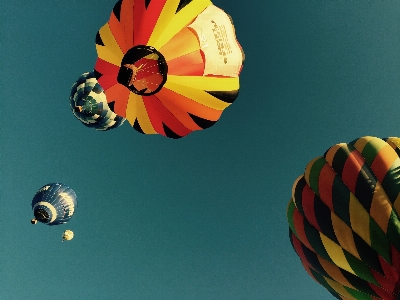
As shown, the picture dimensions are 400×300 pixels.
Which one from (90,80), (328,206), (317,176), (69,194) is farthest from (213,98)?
(69,194)

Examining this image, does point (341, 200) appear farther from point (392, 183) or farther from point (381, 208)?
point (392, 183)

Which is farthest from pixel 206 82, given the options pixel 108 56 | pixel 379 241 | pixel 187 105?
pixel 379 241

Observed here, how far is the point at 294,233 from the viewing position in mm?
5129

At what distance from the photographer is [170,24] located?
4680 mm

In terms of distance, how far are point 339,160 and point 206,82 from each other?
2.33 meters

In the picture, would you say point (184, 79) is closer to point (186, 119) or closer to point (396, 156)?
point (186, 119)

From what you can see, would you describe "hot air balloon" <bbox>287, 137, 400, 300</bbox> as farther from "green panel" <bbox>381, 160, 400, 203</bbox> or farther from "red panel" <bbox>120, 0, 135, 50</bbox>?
"red panel" <bbox>120, 0, 135, 50</bbox>

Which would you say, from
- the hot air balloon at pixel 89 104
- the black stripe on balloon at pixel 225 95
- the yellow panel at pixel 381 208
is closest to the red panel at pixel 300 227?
the yellow panel at pixel 381 208

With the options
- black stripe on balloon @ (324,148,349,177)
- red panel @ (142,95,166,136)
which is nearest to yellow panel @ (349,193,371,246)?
black stripe on balloon @ (324,148,349,177)

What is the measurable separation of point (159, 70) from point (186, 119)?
1116 millimetres

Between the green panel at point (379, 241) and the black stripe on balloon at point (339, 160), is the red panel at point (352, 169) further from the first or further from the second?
the green panel at point (379, 241)

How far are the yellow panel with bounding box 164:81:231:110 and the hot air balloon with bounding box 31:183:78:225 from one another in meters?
5.23

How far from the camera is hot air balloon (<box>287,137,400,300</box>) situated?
372 cm

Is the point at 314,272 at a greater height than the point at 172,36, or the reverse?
the point at 172,36
